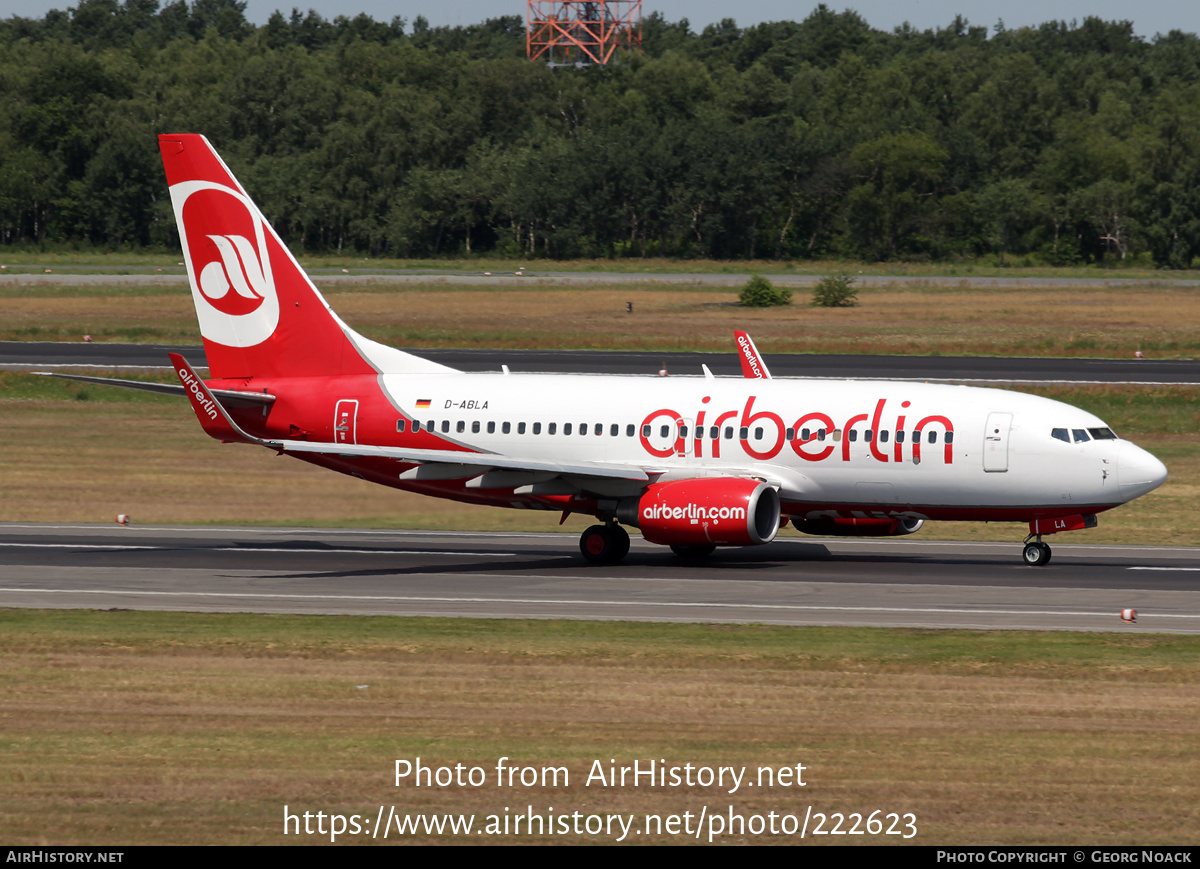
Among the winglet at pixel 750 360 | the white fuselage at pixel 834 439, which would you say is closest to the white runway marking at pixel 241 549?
the white fuselage at pixel 834 439

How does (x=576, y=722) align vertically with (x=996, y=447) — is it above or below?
below

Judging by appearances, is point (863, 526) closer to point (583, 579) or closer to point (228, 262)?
point (583, 579)

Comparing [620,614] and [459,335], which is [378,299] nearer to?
[459,335]

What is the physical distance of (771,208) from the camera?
512ft

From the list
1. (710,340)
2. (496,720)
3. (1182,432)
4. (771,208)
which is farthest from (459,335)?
(771,208)

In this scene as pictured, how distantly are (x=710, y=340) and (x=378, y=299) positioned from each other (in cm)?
3463

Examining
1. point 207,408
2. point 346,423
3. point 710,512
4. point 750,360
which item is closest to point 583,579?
point 710,512

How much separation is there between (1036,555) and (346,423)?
1629 cm

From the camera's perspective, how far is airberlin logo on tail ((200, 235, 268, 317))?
38.0 meters

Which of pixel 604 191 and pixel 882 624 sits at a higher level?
pixel 604 191

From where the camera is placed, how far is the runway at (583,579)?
2830 centimetres

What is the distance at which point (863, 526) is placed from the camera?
3488 centimetres

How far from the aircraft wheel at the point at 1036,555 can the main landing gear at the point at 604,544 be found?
29.5 feet

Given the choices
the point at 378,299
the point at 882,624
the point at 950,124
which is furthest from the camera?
the point at 950,124
